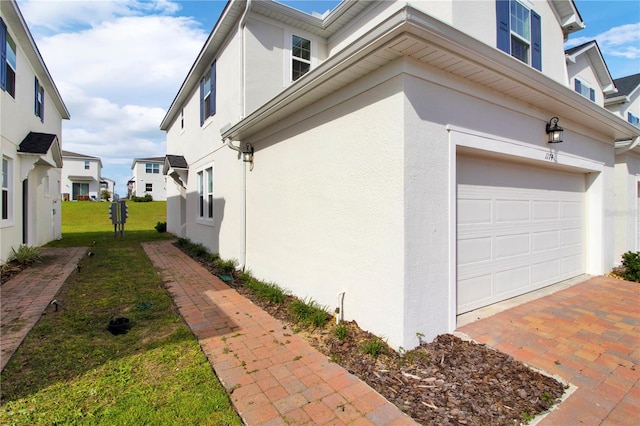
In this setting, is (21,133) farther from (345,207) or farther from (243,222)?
(345,207)

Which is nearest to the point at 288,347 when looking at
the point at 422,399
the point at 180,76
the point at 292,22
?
the point at 422,399

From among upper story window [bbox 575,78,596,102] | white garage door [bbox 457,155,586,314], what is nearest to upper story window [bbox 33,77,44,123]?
white garage door [bbox 457,155,586,314]

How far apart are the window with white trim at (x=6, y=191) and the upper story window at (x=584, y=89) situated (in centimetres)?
1707

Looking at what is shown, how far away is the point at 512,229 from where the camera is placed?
16.5 ft

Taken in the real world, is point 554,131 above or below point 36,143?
below

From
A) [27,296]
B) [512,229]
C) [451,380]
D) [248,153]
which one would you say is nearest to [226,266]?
[248,153]

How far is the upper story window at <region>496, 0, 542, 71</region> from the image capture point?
20.4ft

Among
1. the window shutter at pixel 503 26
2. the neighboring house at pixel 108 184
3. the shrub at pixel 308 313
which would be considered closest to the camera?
the shrub at pixel 308 313

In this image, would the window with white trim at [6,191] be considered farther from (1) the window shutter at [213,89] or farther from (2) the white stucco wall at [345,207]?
(2) the white stucco wall at [345,207]

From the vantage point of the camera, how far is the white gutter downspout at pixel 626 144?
22.7ft

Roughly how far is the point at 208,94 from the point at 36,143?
16.8 feet

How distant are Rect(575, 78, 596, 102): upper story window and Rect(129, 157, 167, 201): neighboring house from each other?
45.7 metres

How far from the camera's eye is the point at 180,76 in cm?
1245

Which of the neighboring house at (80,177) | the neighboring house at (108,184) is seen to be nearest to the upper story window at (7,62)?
the neighboring house at (80,177)
